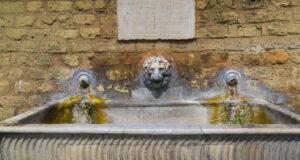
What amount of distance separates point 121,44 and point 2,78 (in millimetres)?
1318

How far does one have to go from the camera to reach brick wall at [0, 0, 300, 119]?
2684mm

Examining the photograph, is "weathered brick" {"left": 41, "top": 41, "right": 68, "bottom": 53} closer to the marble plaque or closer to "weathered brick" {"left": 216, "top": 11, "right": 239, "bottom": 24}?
the marble plaque

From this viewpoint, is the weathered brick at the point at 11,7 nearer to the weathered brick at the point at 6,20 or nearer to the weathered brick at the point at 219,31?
the weathered brick at the point at 6,20

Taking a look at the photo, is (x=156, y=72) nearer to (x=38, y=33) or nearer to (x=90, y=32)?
(x=90, y=32)

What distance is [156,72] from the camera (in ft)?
8.26

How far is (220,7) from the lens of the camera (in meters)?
2.71

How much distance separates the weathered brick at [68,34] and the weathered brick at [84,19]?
117 mm

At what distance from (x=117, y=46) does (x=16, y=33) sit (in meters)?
1.08

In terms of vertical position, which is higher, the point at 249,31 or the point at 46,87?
the point at 249,31

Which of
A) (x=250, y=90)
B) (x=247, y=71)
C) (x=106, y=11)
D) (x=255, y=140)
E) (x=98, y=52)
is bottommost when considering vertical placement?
(x=255, y=140)

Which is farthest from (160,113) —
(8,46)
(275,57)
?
(8,46)

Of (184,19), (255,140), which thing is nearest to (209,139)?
(255,140)

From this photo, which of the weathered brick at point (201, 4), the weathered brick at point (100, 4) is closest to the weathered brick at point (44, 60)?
the weathered brick at point (100, 4)

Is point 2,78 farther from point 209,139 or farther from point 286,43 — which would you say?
point 286,43
